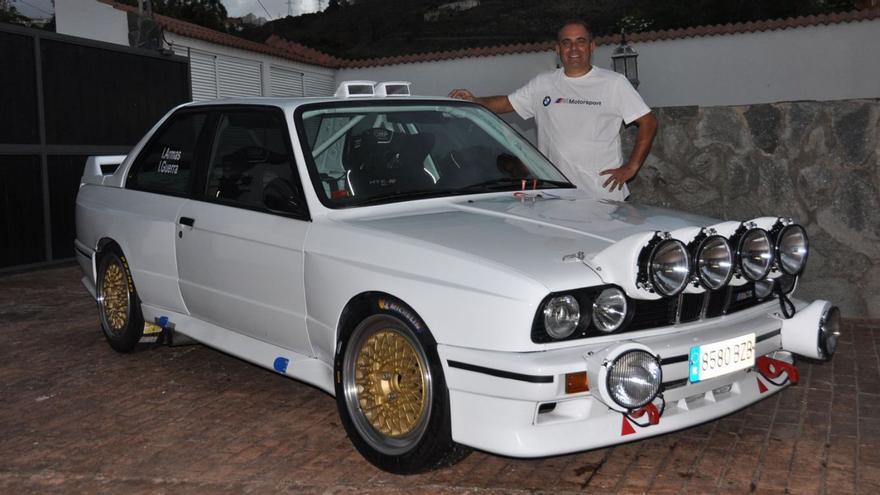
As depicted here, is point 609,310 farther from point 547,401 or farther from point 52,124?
point 52,124

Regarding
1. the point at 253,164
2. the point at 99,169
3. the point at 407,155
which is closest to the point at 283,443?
the point at 253,164

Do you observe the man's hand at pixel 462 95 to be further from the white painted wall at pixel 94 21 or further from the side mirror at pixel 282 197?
the white painted wall at pixel 94 21

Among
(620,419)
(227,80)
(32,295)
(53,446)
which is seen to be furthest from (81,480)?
(227,80)

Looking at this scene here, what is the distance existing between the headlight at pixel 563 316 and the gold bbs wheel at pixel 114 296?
335 cm

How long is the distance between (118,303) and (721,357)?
395 cm

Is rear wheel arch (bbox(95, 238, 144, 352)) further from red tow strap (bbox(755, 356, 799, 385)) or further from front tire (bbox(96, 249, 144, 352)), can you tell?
red tow strap (bbox(755, 356, 799, 385))

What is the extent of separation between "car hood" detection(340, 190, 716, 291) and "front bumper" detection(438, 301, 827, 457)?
0.31m

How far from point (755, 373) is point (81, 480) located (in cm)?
296

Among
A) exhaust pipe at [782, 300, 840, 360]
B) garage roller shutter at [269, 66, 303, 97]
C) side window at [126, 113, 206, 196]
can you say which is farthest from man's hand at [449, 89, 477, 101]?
garage roller shutter at [269, 66, 303, 97]

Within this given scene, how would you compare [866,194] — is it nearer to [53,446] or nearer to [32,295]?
[53,446]

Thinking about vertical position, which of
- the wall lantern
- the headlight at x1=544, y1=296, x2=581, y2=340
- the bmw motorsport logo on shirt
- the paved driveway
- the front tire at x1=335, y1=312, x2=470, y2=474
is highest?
the wall lantern

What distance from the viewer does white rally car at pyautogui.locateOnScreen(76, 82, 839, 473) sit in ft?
11.5

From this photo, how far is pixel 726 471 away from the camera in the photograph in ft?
13.1

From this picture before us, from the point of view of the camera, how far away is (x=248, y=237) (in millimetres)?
4699
